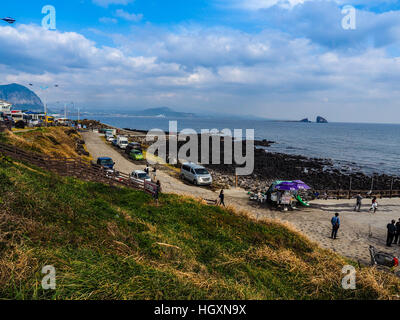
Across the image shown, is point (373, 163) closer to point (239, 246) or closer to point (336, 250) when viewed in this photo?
point (336, 250)

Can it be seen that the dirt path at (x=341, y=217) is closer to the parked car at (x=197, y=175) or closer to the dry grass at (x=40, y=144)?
the parked car at (x=197, y=175)

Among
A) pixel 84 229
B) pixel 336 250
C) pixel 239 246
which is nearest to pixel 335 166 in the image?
pixel 336 250

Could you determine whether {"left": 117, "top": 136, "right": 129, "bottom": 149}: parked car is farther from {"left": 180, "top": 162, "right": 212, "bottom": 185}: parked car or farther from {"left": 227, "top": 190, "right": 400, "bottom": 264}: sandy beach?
{"left": 227, "top": 190, "right": 400, "bottom": 264}: sandy beach

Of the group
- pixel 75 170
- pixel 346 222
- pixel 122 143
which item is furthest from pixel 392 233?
pixel 122 143

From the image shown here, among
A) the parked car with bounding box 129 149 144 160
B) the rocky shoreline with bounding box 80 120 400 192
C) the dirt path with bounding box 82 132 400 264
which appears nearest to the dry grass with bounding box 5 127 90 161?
the parked car with bounding box 129 149 144 160

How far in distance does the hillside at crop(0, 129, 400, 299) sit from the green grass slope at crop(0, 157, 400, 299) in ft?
0.07

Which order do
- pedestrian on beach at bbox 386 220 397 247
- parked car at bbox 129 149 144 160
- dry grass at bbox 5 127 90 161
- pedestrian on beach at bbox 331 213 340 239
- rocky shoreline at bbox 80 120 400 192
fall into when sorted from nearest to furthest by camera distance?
pedestrian on beach at bbox 386 220 397 247 → pedestrian on beach at bbox 331 213 340 239 → dry grass at bbox 5 127 90 161 → parked car at bbox 129 149 144 160 → rocky shoreline at bbox 80 120 400 192

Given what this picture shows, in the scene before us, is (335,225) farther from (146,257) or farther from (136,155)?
(136,155)

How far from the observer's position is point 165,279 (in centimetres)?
477

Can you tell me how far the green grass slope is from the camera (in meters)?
4.24

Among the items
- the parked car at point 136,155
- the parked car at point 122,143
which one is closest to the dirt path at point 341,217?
the parked car at point 136,155

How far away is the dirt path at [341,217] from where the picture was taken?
41.1 ft

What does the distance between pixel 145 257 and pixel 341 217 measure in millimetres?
16317

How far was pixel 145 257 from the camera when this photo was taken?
240 inches
